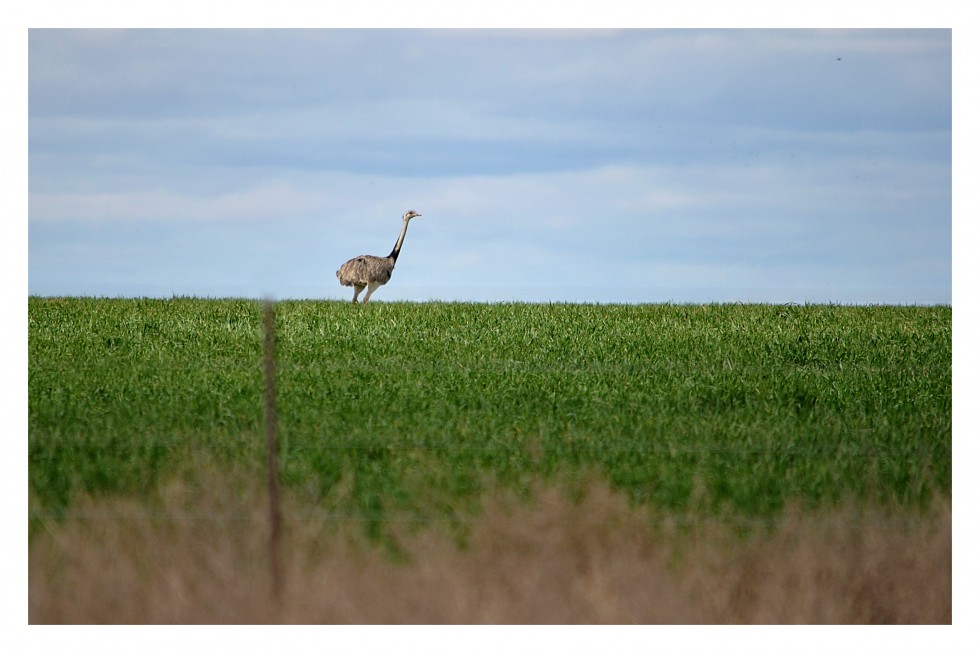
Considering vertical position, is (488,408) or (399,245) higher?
(399,245)

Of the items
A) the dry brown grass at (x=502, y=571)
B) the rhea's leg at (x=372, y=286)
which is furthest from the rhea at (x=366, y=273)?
the dry brown grass at (x=502, y=571)

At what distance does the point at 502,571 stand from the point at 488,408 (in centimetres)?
434

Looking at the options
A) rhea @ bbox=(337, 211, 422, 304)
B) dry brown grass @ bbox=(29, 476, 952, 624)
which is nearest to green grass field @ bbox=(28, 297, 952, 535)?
dry brown grass @ bbox=(29, 476, 952, 624)

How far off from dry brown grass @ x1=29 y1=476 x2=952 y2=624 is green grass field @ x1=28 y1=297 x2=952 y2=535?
0.80 m

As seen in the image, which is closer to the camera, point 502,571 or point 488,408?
point 502,571

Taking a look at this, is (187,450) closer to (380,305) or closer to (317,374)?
(317,374)

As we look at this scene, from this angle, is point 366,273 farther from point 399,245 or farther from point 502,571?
point 502,571

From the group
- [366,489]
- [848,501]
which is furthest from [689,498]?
[366,489]

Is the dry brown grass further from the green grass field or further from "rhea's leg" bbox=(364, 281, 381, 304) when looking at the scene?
"rhea's leg" bbox=(364, 281, 381, 304)

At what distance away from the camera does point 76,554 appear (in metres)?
5.81

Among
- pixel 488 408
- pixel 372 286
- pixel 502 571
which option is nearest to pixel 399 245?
pixel 372 286

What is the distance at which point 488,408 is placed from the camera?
9969 mm

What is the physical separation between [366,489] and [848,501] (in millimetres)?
3419

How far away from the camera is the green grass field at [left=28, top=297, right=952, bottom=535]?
747cm
